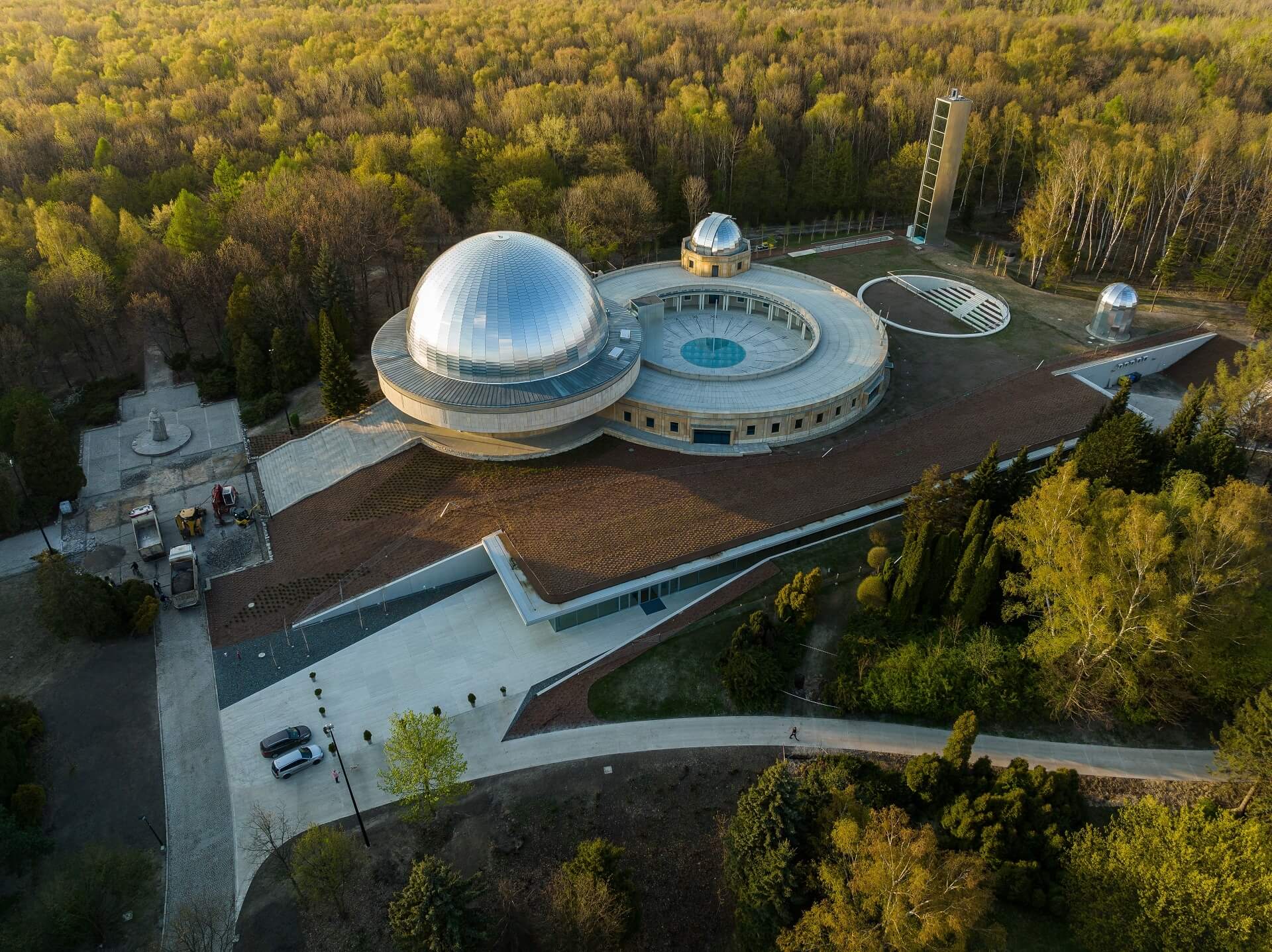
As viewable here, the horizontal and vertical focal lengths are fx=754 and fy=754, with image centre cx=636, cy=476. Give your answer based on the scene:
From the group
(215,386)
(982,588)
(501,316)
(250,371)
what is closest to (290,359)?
(250,371)

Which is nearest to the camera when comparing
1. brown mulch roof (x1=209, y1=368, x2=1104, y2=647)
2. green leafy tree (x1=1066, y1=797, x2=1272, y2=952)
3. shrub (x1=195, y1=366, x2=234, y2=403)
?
green leafy tree (x1=1066, y1=797, x2=1272, y2=952)

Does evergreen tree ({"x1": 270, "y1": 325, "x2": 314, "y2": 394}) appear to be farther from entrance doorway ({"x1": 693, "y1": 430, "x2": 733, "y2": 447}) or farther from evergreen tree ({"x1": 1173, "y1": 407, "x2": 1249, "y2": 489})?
evergreen tree ({"x1": 1173, "y1": 407, "x2": 1249, "y2": 489})

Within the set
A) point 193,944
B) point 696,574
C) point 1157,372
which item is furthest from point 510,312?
point 1157,372

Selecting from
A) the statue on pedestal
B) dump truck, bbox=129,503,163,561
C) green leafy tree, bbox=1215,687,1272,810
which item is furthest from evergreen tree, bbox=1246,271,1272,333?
the statue on pedestal

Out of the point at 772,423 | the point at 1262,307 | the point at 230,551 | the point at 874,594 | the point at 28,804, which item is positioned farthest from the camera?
the point at 1262,307

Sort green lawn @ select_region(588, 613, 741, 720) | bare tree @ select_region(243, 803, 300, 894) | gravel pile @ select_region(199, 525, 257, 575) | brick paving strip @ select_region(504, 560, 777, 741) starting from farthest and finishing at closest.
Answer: gravel pile @ select_region(199, 525, 257, 575) → green lawn @ select_region(588, 613, 741, 720) → brick paving strip @ select_region(504, 560, 777, 741) → bare tree @ select_region(243, 803, 300, 894)

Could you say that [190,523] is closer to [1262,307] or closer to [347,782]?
[347,782]

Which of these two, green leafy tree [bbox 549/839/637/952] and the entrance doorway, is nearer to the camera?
green leafy tree [bbox 549/839/637/952]
